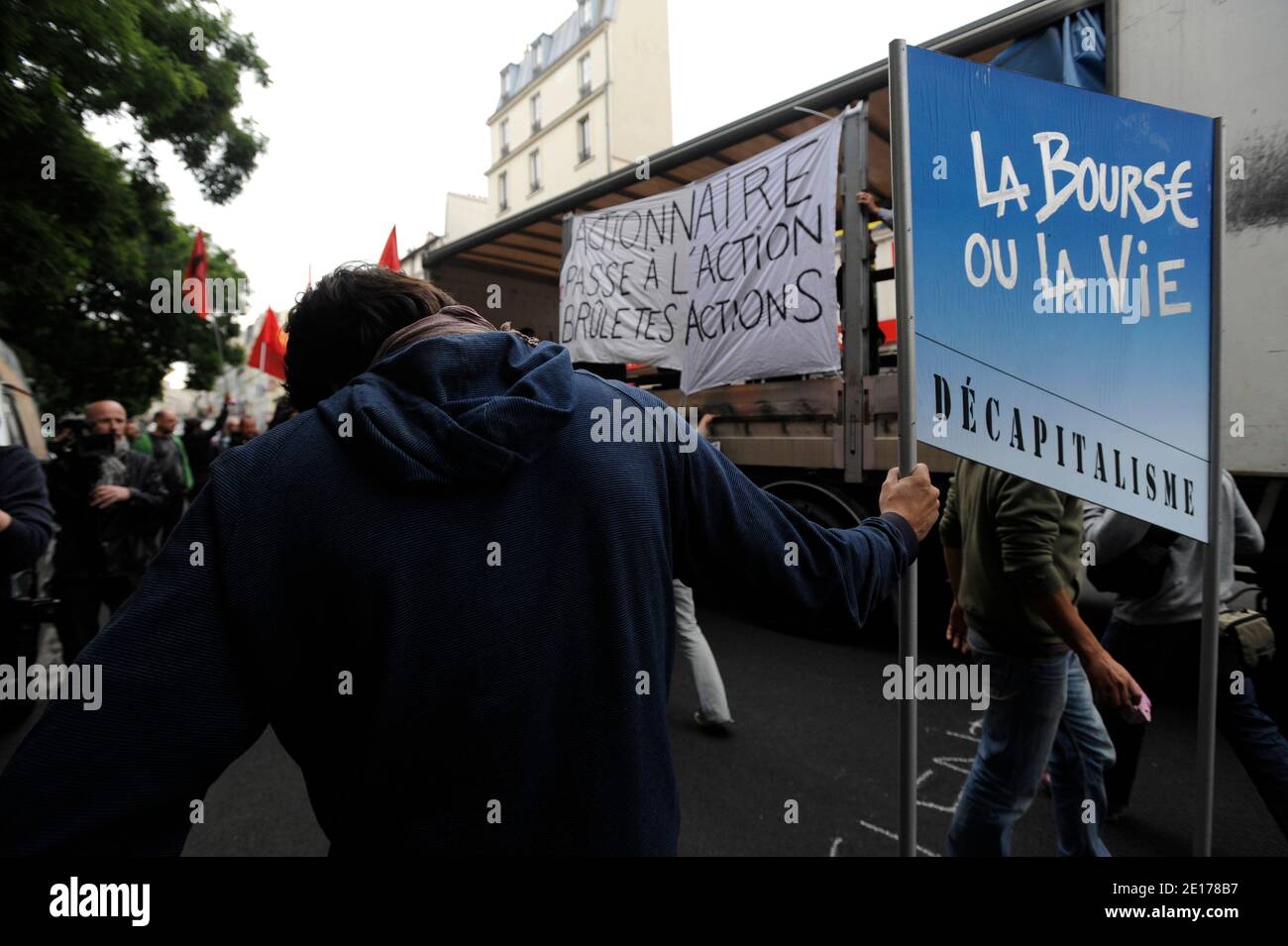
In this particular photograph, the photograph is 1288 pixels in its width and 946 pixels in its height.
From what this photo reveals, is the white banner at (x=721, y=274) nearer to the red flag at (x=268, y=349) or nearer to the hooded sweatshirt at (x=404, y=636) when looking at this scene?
the red flag at (x=268, y=349)

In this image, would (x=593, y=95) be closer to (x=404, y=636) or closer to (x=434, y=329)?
(x=434, y=329)

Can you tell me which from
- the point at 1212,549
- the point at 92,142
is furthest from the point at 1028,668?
the point at 92,142

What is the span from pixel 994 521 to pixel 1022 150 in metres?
1.06

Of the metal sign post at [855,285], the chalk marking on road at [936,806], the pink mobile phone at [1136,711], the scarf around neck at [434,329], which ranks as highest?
the metal sign post at [855,285]

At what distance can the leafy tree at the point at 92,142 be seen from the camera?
4637 mm

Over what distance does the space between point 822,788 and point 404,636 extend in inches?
111

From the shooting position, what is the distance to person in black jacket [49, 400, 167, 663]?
420cm

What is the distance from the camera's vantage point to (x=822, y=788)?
10.8ft

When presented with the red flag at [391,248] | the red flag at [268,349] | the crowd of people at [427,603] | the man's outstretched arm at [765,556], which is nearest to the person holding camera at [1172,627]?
the man's outstretched arm at [765,556]

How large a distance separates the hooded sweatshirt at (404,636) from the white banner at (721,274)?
4.03m

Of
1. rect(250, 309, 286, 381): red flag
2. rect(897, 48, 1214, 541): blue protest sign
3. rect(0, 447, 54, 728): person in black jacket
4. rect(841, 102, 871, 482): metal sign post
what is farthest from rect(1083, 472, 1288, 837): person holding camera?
rect(250, 309, 286, 381): red flag

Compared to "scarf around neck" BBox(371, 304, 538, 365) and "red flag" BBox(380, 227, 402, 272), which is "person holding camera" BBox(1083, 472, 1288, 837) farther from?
"red flag" BBox(380, 227, 402, 272)

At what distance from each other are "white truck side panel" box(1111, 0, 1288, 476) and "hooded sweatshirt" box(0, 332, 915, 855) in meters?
3.67
